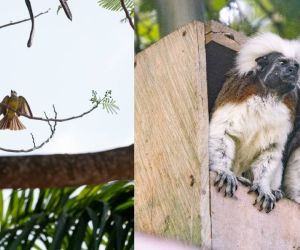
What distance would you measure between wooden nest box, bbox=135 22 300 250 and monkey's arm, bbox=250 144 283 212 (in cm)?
2

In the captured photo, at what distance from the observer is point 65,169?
3.16 m

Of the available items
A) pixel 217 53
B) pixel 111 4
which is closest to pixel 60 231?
pixel 111 4

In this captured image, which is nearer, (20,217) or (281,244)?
(281,244)

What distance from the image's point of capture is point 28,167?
313 cm

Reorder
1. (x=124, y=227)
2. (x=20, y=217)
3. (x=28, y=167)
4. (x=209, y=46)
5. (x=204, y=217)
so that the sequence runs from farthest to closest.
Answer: (x=20, y=217) → (x=124, y=227) → (x=28, y=167) → (x=209, y=46) → (x=204, y=217)

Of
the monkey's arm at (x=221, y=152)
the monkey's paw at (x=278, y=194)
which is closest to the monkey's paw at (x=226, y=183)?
the monkey's arm at (x=221, y=152)

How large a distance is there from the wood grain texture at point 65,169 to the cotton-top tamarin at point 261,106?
91 cm

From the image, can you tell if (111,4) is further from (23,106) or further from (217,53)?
(217,53)

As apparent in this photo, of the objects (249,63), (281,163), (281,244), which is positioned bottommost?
(281,244)

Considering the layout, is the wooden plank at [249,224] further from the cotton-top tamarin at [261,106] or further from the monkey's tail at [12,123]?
the monkey's tail at [12,123]

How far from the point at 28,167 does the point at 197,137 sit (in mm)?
1070

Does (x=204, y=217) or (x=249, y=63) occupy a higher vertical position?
(x=249, y=63)

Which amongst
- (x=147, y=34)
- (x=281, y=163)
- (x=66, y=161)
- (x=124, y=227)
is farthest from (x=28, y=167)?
(x=281, y=163)

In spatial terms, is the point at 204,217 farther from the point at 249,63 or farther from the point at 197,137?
the point at 249,63
